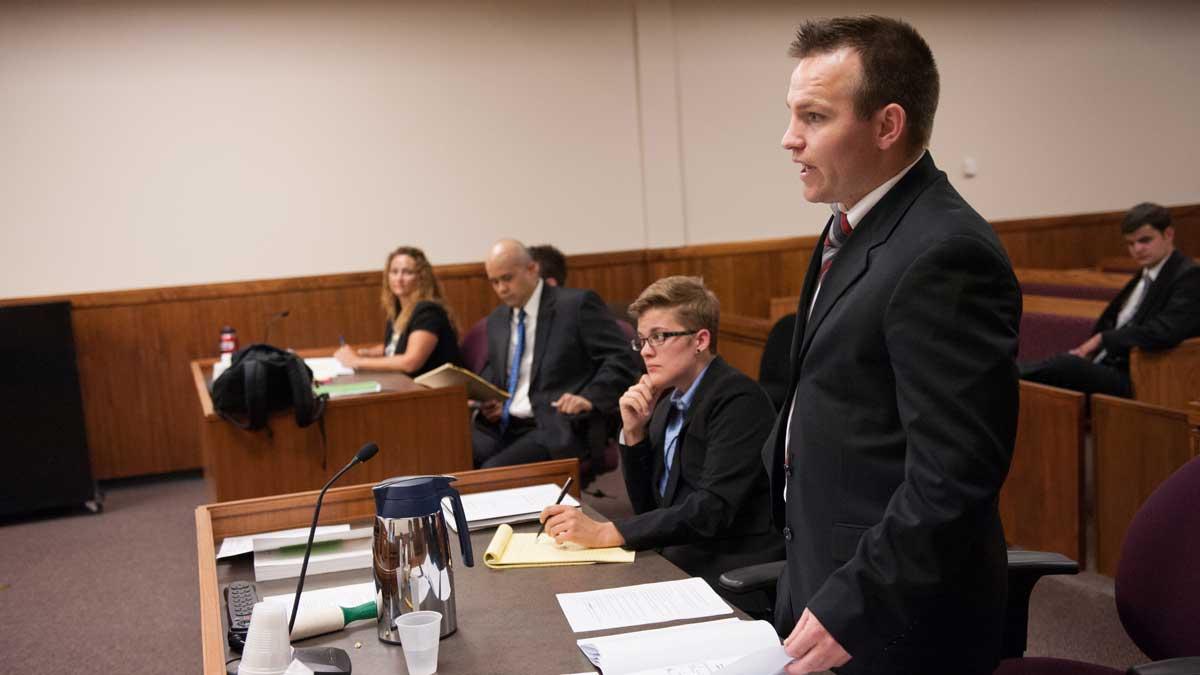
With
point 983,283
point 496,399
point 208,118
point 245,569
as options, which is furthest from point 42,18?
point 983,283

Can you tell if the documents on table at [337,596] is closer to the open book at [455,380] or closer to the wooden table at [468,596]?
the wooden table at [468,596]

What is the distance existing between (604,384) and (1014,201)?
534 cm

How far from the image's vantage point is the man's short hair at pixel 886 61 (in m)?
1.49

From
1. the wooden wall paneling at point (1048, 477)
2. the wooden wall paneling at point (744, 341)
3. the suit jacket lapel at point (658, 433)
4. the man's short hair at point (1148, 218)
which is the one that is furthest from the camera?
the wooden wall paneling at point (744, 341)

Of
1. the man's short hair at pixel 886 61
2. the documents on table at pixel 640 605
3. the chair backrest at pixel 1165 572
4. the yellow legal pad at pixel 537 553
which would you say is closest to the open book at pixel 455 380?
the yellow legal pad at pixel 537 553

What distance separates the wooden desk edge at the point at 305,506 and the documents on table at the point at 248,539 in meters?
0.03

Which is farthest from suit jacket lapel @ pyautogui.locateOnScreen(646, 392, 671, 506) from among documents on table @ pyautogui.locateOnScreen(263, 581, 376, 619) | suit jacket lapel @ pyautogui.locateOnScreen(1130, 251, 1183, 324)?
suit jacket lapel @ pyautogui.locateOnScreen(1130, 251, 1183, 324)

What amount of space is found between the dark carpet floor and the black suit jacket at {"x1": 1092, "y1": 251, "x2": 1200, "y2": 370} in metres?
1.26

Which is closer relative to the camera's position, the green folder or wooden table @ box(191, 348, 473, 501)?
wooden table @ box(191, 348, 473, 501)

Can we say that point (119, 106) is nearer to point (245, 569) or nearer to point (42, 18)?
point (42, 18)

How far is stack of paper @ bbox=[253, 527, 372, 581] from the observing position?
218 centimetres

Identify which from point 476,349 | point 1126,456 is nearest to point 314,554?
point 1126,456

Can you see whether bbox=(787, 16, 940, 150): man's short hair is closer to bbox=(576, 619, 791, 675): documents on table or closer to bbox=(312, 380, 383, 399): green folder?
bbox=(576, 619, 791, 675): documents on table

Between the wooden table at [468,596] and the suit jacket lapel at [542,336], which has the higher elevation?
the suit jacket lapel at [542,336]
